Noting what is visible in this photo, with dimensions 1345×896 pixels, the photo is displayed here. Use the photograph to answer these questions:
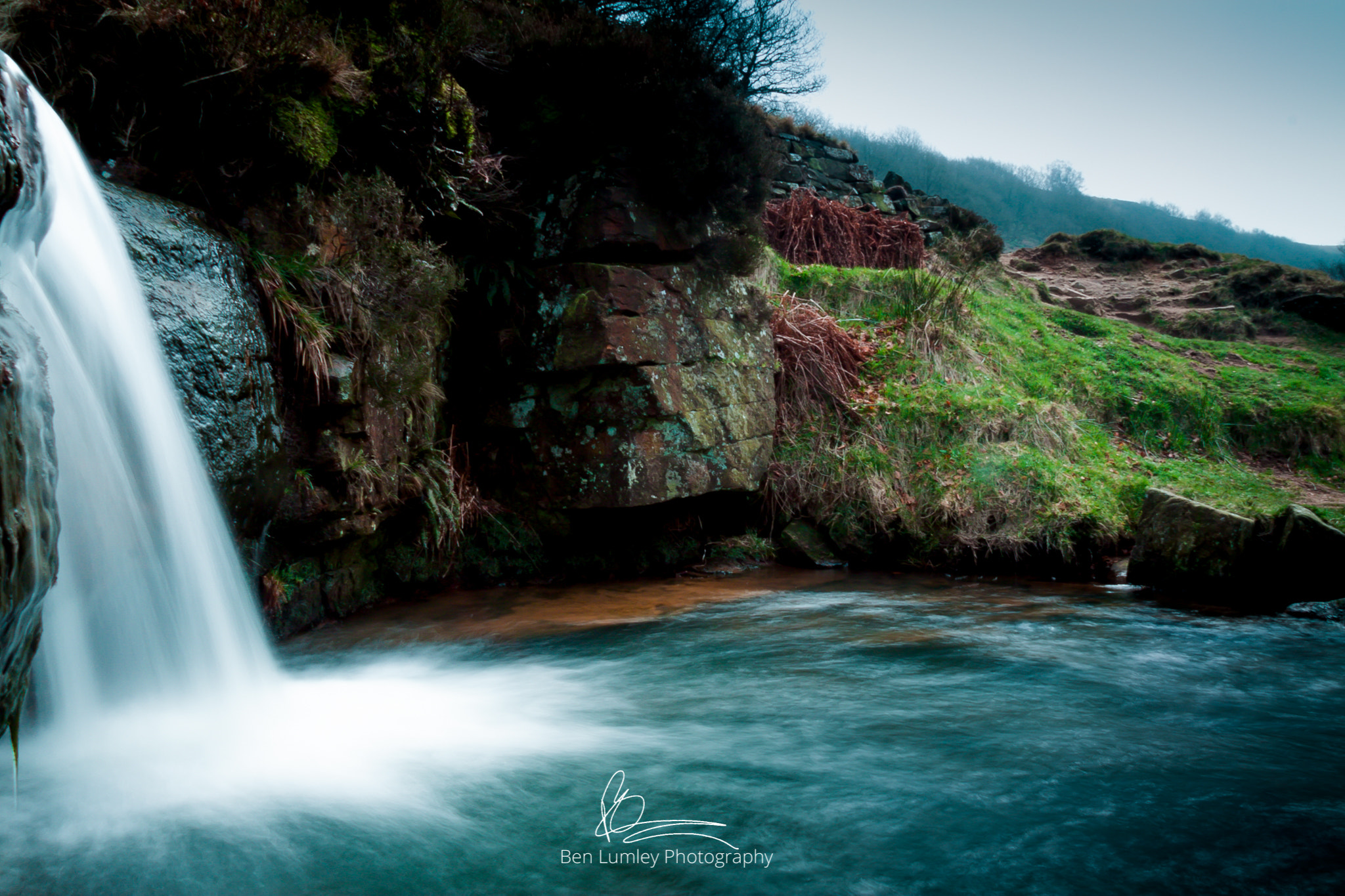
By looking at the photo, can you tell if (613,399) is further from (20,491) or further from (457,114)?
(20,491)

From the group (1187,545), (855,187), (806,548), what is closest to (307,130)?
(806,548)

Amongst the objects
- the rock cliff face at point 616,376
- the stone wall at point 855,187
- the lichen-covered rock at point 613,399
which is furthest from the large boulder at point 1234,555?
the stone wall at point 855,187

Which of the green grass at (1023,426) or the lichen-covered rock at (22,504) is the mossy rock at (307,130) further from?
the green grass at (1023,426)

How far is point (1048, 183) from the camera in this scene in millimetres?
30562

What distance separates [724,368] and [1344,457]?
7801 millimetres

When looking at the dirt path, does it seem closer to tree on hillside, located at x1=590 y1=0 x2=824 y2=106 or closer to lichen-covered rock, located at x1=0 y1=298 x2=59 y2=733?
tree on hillside, located at x1=590 y1=0 x2=824 y2=106

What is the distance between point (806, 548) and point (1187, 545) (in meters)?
2.86

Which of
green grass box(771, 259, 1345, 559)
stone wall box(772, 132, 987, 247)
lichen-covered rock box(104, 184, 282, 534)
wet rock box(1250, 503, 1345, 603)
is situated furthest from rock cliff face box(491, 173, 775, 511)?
stone wall box(772, 132, 987, 247)

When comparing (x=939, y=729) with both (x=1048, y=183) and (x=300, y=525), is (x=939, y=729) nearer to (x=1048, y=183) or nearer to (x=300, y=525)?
(x=300, y=525)

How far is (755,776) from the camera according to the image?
256 cm

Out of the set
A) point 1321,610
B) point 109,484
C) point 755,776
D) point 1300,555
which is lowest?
point 1321,610

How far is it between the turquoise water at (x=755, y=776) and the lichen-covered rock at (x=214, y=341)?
1.10 m

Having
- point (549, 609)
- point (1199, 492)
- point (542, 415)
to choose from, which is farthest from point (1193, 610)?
point (542, 415)

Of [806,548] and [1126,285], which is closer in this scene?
[806,548]
